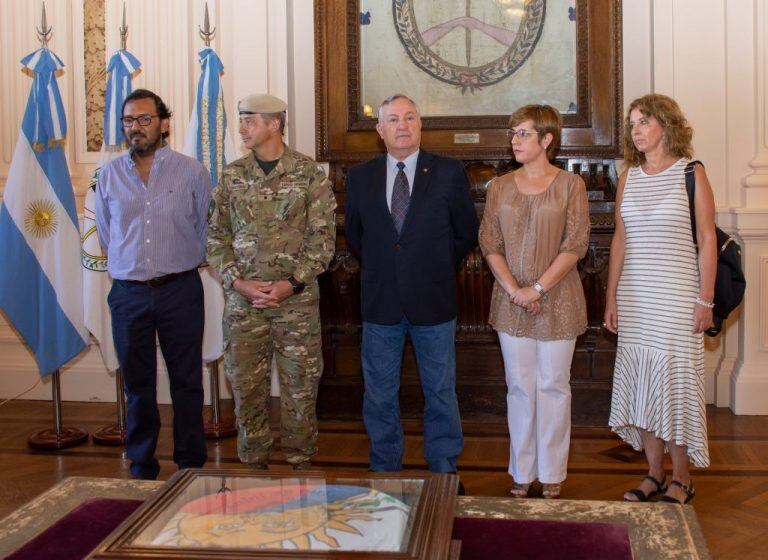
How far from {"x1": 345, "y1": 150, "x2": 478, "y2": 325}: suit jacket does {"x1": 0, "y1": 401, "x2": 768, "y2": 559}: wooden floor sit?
901mm

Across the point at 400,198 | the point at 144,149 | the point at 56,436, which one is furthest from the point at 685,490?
the point at 56,436

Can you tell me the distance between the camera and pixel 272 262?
3.82 metres

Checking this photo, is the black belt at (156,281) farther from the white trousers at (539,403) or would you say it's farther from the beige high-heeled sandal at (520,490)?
the beige high-heeled sandal at (520,490)

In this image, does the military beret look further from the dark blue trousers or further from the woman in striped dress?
the woman in striped dress

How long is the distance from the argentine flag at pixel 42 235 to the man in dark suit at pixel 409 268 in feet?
6.62

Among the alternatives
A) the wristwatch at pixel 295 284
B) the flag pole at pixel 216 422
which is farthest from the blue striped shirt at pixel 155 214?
the flag pole at pixel 216 422

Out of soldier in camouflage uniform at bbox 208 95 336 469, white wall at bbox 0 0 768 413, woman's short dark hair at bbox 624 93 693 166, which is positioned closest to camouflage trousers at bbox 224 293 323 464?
soldier in camouflage uniform at bbox 208 95 336 469

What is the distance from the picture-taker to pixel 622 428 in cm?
390

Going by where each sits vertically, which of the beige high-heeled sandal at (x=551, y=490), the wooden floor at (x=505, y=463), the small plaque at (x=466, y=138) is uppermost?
the small plaque at (x=466, y=138)

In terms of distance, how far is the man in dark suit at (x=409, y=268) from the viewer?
3828mm

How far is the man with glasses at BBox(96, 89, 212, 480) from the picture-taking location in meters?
3.96

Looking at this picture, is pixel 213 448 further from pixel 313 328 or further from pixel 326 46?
pixel 326 46

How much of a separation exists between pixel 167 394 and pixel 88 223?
148 centimetres

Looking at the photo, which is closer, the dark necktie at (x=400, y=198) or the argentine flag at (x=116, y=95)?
the dark necktie at (x=400, y=198)
